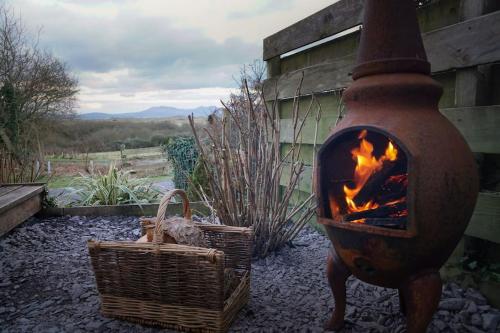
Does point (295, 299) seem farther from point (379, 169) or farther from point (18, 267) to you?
point (18, 267)

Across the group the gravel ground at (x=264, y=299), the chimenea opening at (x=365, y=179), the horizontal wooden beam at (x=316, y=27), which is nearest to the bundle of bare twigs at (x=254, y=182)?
the gravel ground at (x=264, y=299)

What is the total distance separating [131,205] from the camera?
12.1ft

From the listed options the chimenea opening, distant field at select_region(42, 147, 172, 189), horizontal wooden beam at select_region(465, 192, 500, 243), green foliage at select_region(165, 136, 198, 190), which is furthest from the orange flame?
distant field at select_region(42, 147, 172, 189)

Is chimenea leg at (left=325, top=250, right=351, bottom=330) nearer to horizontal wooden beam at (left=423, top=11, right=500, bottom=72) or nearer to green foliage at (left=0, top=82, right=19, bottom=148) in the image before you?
horizontal wooden beam at (left=423, top=11, right=500, bottom=72)

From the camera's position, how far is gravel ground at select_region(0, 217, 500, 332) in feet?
5.16

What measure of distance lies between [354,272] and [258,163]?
1132 mm

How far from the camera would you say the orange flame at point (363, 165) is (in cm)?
131

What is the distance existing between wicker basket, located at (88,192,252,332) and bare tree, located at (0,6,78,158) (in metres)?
5.66

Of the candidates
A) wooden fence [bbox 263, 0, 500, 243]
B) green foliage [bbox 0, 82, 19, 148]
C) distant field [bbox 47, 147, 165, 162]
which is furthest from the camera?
distant field [bbox 47, 147, 165, 162]

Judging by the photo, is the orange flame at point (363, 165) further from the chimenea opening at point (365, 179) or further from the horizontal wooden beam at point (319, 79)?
the horizontal wooden beam at point (319, 79)

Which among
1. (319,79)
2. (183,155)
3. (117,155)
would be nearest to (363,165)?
(319,79)

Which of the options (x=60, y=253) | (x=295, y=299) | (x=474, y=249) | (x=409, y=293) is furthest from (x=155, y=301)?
(x=474, y=249)

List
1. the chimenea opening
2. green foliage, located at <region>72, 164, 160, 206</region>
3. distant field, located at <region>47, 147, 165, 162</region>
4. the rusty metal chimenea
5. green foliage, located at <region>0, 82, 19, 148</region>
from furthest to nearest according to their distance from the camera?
distant field, located at <region>47, 147, 165, 162</region> < green foliage, located at <region>0, 82, 19, 148</region> < green foliage, located at <region>72, 164, 160, 206</region> < the chimenea opening < the rusty metal chimenea

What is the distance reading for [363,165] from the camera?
4.49 ft
